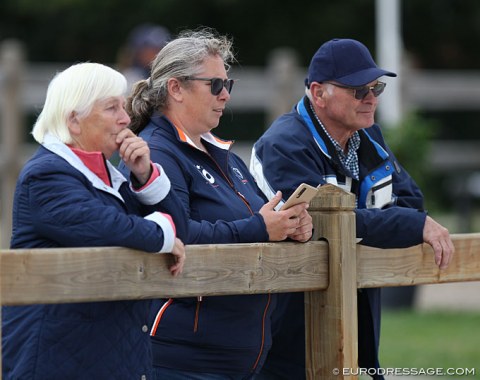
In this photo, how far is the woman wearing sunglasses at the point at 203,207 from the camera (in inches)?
148

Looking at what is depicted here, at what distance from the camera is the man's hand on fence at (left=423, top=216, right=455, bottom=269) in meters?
4.20

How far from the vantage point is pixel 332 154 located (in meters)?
4.41

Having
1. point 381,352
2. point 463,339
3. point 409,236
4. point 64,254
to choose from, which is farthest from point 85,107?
point 463,339

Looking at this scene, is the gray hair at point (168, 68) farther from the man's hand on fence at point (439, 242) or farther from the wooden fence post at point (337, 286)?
the man's hand on fence at point (439, 242)

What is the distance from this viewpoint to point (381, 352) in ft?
26.5

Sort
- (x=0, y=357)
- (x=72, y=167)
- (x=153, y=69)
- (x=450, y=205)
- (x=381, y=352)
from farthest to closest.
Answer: (x=450, y=205) < (x=381, y=352) < (x=153, y=69) < (x=72, y=167) < (x=0, y=357)

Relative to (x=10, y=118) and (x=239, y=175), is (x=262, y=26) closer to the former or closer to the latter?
(x=10, y=118)

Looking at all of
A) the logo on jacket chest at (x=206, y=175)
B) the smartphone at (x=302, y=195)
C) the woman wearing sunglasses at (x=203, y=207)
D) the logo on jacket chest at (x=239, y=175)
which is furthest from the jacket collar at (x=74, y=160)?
the logo on jacket chest at (x=239, y=175)

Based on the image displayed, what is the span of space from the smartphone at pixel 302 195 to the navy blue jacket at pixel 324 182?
468mm

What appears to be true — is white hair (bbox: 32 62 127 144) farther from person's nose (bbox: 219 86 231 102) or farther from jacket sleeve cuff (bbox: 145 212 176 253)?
person's nose (bbox: 219 86 231 102)

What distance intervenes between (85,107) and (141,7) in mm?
20094

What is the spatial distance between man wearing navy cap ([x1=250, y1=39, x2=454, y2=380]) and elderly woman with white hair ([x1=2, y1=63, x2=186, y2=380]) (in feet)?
3.05

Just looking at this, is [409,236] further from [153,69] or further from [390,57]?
[390,57]

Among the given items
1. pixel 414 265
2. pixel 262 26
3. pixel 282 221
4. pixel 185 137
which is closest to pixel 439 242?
pixel 414 265
